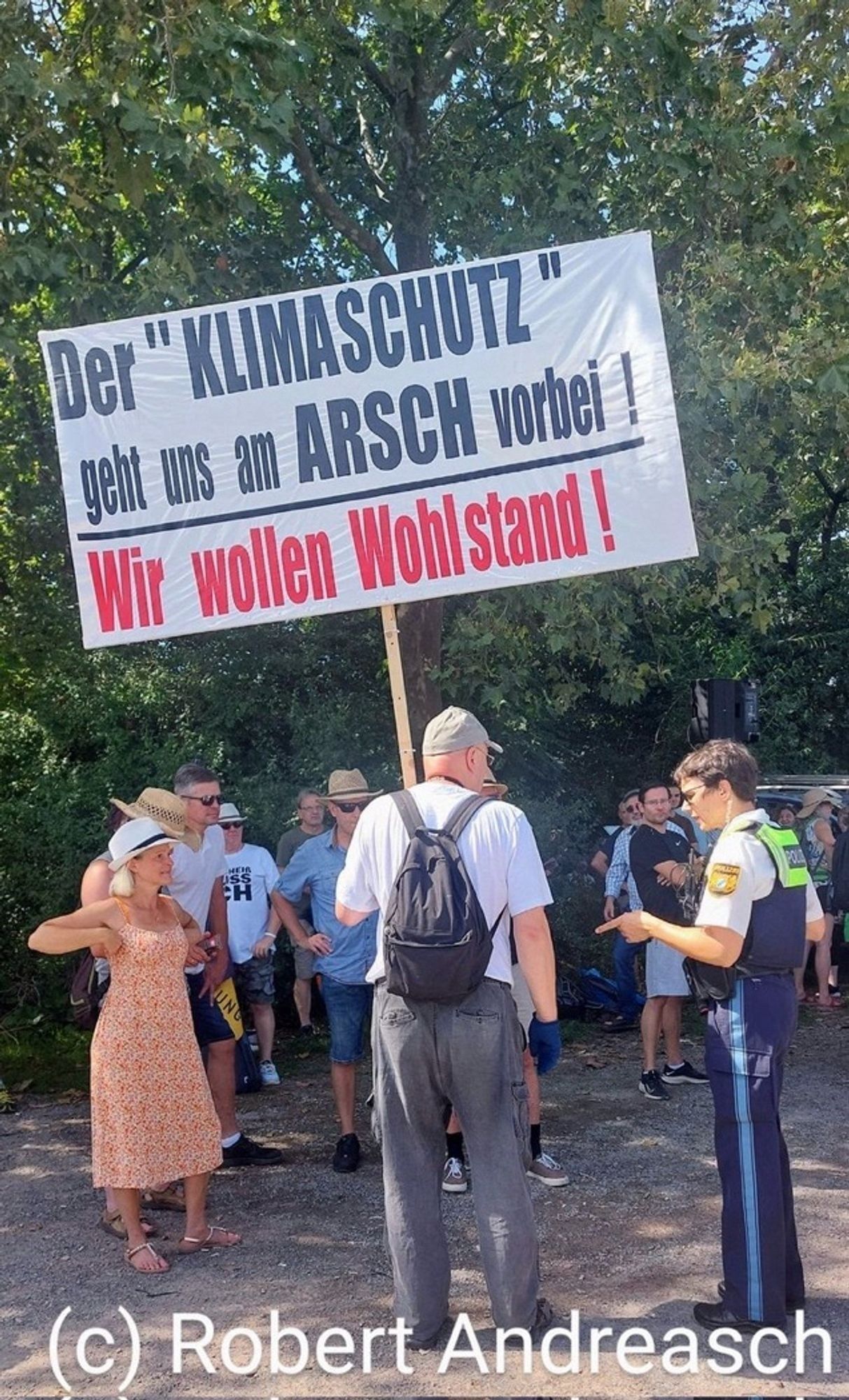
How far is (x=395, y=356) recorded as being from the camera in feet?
18.4

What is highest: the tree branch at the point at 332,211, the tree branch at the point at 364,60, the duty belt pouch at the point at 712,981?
the tree branch at the point at 364,60

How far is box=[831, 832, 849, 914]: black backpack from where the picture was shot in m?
11.4

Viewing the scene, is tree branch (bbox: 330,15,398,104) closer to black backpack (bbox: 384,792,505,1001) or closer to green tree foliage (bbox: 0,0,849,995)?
green tree foliage (bbox: 0,0,849,995)

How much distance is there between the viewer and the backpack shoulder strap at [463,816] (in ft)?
13.8

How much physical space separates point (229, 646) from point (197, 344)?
281 inches

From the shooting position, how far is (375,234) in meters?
→ 10.5

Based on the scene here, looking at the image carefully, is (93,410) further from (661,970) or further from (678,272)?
(678,272)

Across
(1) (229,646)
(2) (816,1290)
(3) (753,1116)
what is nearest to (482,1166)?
(3) (753,1116)

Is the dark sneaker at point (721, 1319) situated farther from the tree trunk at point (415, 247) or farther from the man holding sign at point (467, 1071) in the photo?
the tree trunk at point (415, 247)

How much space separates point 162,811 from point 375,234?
650cm

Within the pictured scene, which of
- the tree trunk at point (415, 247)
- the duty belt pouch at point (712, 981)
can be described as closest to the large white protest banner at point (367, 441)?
the duty belt pouch at point (712, 981)

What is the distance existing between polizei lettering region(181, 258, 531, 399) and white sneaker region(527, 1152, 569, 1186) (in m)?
3.43

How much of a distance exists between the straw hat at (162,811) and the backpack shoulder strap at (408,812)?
1220mm

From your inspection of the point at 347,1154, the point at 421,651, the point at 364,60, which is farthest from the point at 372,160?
the point at 347,1154
